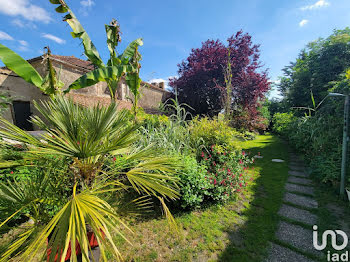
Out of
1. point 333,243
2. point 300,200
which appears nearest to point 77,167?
point 333,243

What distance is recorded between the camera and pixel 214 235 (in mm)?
2764

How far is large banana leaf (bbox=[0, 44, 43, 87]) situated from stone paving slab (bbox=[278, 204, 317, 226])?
585cm

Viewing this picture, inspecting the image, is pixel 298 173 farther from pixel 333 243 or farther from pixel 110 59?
pixel 110 59

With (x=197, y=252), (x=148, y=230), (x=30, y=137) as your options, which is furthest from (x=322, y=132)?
(x=30, y=137)

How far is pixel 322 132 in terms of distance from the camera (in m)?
6.07

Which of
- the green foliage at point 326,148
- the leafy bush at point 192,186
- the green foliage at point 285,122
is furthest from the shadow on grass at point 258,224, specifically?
the green foliage at point 285,122

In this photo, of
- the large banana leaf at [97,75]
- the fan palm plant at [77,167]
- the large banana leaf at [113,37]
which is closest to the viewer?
the fan palm plant at [77,167]

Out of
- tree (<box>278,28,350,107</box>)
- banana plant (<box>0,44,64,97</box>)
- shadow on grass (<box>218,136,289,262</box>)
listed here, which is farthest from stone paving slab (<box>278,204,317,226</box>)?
tree (<box>278,28,350,107</box>)

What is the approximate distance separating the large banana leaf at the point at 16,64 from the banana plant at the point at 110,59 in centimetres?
63

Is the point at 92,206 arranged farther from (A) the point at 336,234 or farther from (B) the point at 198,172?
(A) the point at 336,234

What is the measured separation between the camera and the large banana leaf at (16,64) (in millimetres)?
2350

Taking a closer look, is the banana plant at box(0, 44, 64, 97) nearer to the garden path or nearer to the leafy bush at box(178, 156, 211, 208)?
the leafy bush at box(178, 156, 211, 208)

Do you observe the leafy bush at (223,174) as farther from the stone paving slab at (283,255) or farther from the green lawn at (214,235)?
the stone paving slab at (283,255)

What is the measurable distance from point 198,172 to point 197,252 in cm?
150
